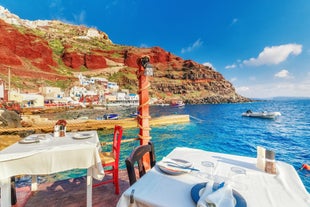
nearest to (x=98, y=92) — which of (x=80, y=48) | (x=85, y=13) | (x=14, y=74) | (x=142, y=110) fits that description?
(x=14, y=74)

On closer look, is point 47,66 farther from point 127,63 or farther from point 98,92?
point 127,63

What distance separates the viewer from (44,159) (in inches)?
62.1

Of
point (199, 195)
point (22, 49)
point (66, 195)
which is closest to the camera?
point (199, 195)

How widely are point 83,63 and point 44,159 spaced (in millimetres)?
57562

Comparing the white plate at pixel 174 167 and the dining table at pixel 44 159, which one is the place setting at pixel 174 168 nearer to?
the white plate at pixel 174 167

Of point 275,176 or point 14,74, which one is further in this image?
point 14,74

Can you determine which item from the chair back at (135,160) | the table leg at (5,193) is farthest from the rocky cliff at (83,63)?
the chair back at (135,160)

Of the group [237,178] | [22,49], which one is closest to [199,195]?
[237,178]

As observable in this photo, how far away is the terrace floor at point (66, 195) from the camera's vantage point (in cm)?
191

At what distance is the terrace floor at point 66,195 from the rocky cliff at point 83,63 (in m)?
36.2

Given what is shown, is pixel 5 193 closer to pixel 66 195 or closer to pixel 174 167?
pixel 66 195

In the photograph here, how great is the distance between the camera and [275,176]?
3.35 ft

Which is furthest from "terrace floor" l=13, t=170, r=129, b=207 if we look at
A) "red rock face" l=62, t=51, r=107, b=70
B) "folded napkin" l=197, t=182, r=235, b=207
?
"red rock face" l=62, t=51, r=107, b=70

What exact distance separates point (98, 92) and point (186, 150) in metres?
40.0
